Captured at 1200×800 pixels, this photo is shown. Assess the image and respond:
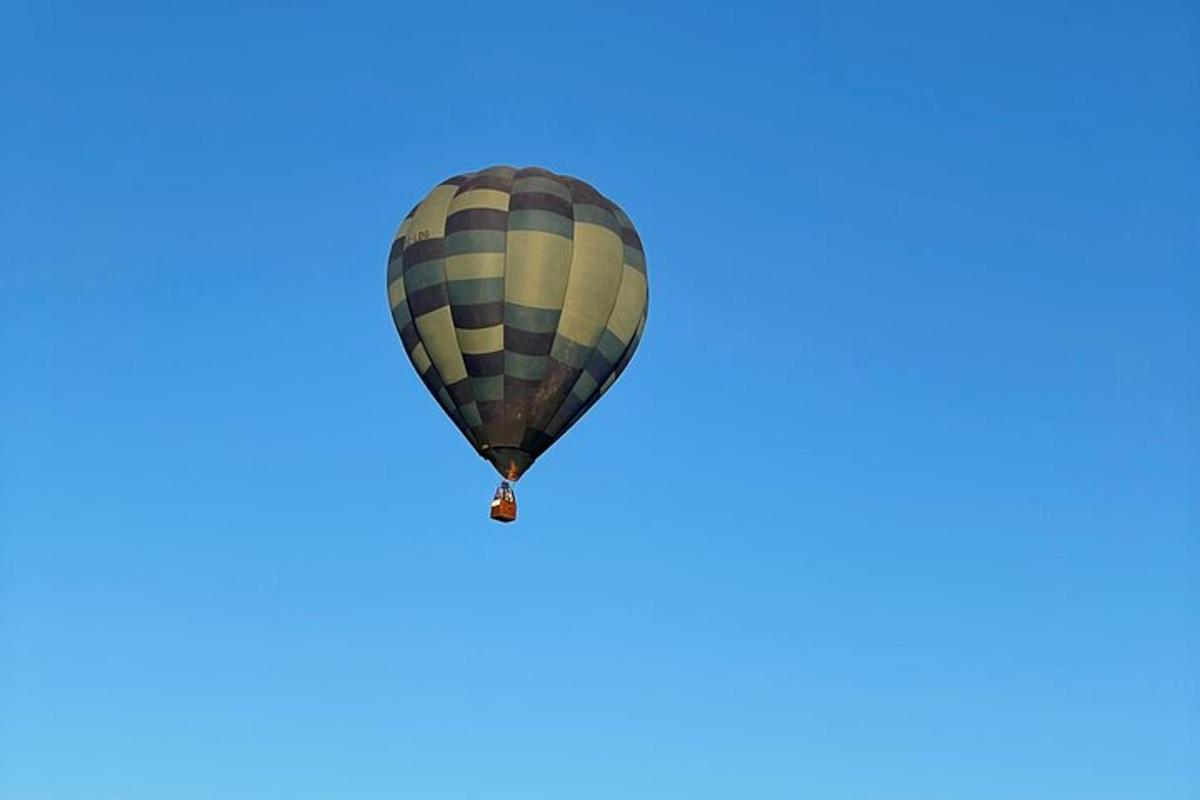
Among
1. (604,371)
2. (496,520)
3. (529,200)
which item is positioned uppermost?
(529,200)

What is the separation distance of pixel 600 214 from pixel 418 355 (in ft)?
19.5

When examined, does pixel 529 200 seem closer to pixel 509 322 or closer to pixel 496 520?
pixel 509 322

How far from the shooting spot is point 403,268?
55562 millimetres

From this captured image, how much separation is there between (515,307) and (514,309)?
56 millimetres

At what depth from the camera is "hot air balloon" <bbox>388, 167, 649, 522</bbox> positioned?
53.7 m

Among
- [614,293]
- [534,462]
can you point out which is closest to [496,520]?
[534,462]

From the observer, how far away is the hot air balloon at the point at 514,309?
53656 mm

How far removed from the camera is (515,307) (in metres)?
53.6

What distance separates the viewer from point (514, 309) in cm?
5356

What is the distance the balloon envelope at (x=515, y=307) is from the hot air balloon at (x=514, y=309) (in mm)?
25

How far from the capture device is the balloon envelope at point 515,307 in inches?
2112

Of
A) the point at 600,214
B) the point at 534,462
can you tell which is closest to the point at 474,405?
the point at 534,462

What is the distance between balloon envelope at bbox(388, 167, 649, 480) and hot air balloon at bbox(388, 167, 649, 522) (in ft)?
0.08

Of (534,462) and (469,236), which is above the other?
(469,236)
